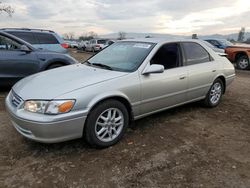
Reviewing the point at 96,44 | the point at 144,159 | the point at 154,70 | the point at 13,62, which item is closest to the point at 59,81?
the point at 154,70

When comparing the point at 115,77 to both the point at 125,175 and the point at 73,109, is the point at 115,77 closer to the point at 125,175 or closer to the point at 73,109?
the point at 73,109

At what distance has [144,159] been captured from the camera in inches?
144

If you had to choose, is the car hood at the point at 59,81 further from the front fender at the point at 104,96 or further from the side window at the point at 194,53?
the side window at the point at 194,53

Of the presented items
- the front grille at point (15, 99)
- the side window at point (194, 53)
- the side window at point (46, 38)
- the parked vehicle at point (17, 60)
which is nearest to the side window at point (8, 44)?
the parked vehicle at point (17, 60)

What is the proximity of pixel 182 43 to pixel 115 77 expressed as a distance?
1852 millimetres

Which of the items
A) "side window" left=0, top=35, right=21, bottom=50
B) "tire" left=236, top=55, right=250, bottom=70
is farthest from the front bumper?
"tire" left=236, top=55, right=250, bottom=70

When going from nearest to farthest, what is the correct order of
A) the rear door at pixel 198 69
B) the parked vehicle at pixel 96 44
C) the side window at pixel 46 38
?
the rear door at pixel 198 69 < the side window at pixel 46 38 < the parked vehicle at pixel 96 44

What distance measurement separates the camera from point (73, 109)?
11.5ft

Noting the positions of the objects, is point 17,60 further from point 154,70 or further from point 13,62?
point 154,70

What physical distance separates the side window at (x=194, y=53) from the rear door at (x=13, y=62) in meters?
3.64

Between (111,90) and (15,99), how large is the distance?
4.39ft

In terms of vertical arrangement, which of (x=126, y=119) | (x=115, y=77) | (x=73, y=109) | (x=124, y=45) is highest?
(x=124, y=45)

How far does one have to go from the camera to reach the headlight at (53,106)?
3451 mm

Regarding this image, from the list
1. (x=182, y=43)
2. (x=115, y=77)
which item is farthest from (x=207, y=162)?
(x=182, y=43)
